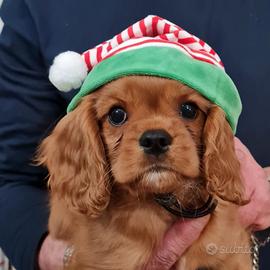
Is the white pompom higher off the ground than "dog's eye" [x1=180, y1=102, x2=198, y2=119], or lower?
higher

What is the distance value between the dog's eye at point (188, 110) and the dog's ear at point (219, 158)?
1.1 inches

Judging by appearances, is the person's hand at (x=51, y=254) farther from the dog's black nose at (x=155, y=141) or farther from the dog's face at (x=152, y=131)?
the dog's black nose at (x=155, y=141)

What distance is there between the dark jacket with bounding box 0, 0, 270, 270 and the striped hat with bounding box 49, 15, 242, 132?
238mm

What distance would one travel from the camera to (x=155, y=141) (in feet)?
2.64

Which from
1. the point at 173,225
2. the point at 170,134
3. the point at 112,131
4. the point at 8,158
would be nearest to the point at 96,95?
the point at 112,131

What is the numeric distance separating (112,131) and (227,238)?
30cm

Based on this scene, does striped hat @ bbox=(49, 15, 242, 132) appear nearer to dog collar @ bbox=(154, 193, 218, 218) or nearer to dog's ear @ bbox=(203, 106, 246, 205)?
dog's ear @ bbox=(203, 106, 246, 205)

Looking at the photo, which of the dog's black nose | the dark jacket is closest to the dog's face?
the dog's black nose

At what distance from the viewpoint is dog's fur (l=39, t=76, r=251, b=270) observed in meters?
0.84

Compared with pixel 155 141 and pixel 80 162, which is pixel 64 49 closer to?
pixel 80 162

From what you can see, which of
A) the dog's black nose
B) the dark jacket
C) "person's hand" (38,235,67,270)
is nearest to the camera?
the dog's black nose

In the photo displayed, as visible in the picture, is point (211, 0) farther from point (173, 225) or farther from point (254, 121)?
point (173, 225)

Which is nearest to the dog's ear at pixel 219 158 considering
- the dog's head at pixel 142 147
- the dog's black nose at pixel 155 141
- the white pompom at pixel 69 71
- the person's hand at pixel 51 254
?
the dog's head at pixel 142 147

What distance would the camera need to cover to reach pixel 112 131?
0.90 metres
